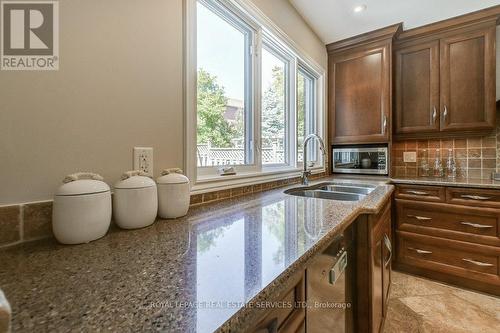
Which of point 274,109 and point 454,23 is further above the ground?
point 454,23

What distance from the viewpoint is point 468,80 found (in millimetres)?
1998

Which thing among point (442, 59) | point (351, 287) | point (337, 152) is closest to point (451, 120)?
point (442, 59)

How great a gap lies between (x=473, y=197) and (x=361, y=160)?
3.07 feet

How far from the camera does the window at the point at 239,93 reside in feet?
3.86

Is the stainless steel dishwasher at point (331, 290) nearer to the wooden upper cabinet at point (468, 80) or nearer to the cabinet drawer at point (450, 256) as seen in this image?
the cabinet drawer at point (450, 256)

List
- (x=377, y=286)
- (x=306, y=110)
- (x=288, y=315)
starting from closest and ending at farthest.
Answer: (x=288, y=315)
(x=377, y=286)
(x=306, y=110)

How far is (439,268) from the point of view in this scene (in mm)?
1876

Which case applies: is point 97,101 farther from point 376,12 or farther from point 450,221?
point 450,221

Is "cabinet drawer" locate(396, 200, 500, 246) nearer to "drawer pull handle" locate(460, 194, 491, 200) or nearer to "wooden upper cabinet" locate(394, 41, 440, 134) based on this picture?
"drawer pull handle" locate(460, 194, 491, 200)

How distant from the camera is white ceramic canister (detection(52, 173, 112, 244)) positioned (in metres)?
0.57

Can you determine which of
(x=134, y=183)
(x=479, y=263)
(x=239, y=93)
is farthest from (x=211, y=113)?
(x=479, y=263)

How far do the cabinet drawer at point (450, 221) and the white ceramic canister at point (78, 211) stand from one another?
228 cm

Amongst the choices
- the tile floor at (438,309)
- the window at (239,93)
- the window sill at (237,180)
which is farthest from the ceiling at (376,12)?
the tile floor at (438,309)

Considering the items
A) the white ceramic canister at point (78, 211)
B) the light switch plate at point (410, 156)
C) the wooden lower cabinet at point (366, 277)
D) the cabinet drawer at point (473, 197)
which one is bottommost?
the wooden lower cabinet at point (366, 277)
